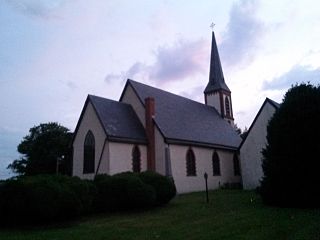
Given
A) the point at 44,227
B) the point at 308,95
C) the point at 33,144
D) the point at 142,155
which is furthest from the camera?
the point at 33,144

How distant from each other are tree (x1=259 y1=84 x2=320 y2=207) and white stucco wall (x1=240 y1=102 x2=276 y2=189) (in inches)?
445

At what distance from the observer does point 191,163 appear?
30.3 metres

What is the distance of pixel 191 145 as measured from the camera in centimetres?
3031

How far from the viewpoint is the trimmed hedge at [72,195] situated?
14.0 m

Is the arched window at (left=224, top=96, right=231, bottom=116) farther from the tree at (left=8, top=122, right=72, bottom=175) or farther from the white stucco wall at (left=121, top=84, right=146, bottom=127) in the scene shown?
the tree at (left=8, top=122, right=72, bottom=175)

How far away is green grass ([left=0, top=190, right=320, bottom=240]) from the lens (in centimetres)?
1020

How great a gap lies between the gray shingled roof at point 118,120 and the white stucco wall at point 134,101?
337 millimetres

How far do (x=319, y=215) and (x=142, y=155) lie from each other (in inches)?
684

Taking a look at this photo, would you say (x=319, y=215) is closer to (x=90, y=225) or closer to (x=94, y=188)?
(x=90, y=225)

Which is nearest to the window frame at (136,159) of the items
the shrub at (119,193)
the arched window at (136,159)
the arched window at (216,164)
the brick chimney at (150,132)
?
the arched window at (136,159)

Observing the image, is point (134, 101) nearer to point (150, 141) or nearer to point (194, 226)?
point (150, 141)

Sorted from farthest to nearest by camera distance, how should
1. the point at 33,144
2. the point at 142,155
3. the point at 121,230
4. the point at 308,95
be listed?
the point at 33,144 < the point at 142,155 < the point at 308,95 < the point at 121,230

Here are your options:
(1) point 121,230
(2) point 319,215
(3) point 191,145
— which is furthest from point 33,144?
(2) point 319,215

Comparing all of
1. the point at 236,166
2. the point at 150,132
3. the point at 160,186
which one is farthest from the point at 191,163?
the point at 160,186
